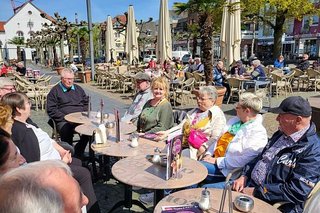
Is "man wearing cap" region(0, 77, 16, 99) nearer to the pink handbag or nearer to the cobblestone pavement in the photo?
the cobblestone pavement

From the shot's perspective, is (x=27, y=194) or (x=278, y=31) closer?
(x=27, y=194)

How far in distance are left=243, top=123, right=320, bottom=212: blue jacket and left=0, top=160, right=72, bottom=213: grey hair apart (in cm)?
176

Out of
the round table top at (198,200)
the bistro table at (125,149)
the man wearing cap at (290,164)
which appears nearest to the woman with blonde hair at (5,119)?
the bistro table at (125,149)

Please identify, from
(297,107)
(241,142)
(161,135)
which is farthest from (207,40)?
(297,107)

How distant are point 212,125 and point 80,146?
7.60ft

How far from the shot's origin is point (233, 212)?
6.17 feet

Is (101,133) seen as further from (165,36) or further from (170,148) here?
(165,36)

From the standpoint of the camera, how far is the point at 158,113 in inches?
155

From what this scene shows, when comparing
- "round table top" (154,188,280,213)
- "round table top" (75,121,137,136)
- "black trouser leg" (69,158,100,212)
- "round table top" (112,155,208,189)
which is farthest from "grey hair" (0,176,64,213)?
"round table top" (75,121,137,136)

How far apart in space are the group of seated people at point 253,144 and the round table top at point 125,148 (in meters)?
0.25

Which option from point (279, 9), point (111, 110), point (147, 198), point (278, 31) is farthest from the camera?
point (278, 31)

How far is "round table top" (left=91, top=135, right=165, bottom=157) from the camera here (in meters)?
2.96

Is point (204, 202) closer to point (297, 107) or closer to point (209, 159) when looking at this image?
point (297, 107)

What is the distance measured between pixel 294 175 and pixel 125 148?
1.67 m
